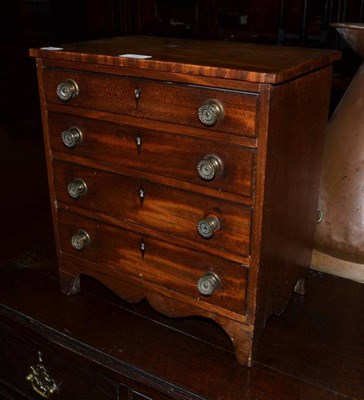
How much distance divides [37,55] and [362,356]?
2.90ft

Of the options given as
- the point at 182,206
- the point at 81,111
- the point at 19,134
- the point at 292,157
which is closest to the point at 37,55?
the point at 81,111

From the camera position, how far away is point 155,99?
3.30 feet

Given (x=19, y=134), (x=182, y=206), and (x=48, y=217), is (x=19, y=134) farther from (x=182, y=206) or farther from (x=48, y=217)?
(x=182, y=206)

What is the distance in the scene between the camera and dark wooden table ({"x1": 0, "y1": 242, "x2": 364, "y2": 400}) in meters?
1.05

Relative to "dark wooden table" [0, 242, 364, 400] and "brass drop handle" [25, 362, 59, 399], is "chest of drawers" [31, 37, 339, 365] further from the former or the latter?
"brass drop handle" [25, 362, 59, 399]

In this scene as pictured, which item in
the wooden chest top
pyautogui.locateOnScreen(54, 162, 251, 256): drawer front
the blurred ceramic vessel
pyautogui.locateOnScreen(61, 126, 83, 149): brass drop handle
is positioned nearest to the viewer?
the wooden chest top

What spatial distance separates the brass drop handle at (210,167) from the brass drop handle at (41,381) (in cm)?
65

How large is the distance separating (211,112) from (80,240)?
46 centimetres

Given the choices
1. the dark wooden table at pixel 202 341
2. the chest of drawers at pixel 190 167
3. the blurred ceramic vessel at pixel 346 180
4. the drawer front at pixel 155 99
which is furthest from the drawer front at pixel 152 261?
the blurred ceramic vessel at pixel 346 180

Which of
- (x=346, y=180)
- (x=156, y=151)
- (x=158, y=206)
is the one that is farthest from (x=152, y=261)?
(x=346, y=180)

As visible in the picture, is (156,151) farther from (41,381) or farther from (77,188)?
(41,381)

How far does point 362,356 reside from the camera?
112cm

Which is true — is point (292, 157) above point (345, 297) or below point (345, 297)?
above

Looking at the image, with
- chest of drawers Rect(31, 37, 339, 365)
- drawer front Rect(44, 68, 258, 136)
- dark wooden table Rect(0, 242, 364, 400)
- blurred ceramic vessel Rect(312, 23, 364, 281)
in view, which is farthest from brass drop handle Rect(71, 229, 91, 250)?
blurred ceramic vessel Rect(312, 23, 364, 281)
